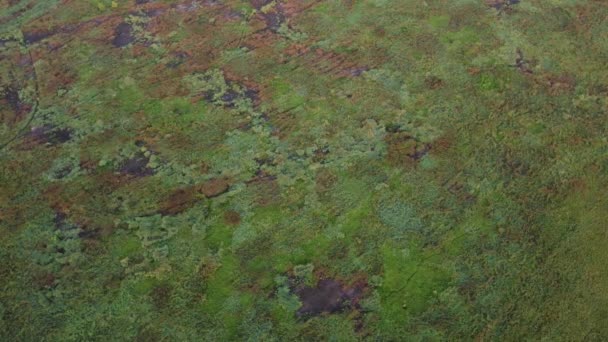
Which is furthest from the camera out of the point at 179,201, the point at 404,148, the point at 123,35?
the point at 123,35

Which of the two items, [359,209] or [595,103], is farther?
[595,103]

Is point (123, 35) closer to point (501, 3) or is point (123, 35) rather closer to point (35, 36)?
point (35, 36)

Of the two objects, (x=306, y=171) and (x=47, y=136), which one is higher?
(x=47, y=136)

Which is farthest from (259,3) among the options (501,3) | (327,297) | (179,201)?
(327,297)

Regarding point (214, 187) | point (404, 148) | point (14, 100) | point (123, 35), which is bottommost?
point (404, 148)

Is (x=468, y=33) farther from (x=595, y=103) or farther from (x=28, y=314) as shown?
(x=28, y=314)

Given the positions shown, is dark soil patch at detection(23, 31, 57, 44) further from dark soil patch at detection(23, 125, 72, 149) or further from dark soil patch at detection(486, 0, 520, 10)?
dark soil patch at detection(486, 0, 520, 10)

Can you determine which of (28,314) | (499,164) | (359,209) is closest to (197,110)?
(359,209)
